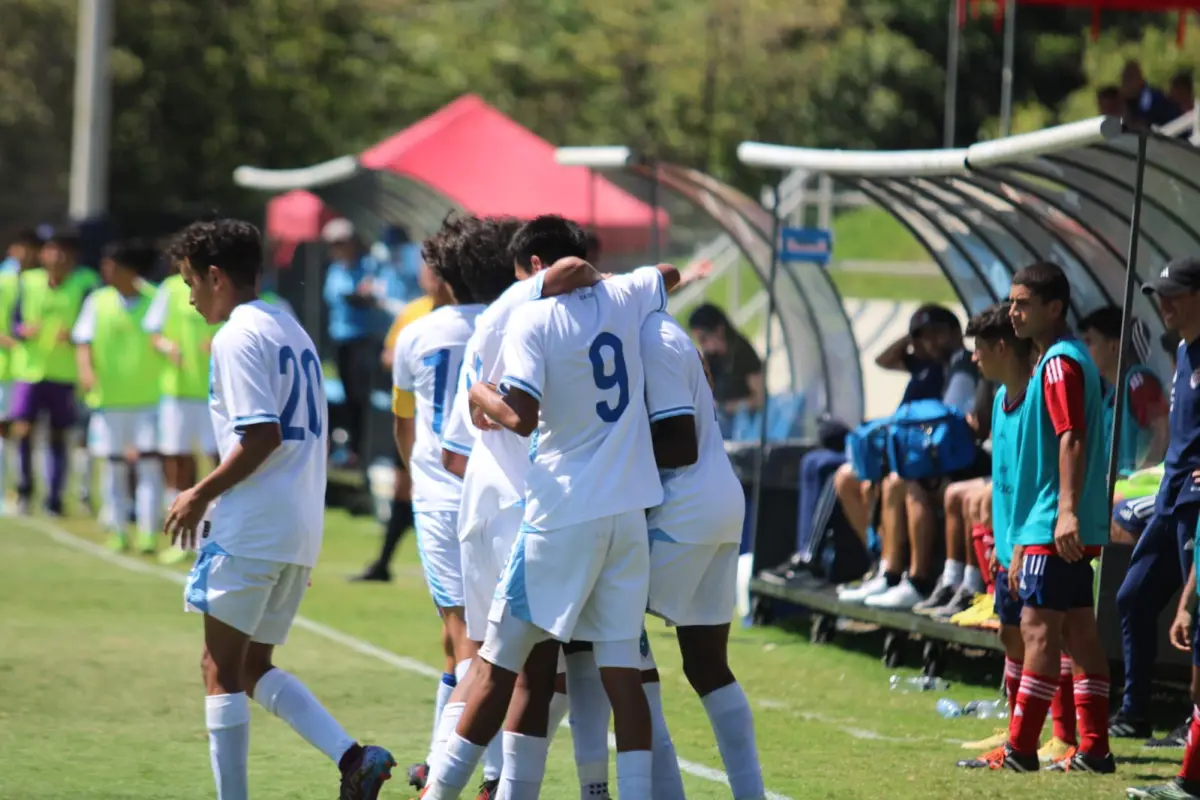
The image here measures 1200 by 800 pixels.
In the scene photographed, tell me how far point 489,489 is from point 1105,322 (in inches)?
175

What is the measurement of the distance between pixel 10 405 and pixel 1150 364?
36.7 ft

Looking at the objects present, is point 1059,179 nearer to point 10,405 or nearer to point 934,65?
point 10,405

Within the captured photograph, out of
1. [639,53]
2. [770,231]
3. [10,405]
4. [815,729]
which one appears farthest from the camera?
[639,53]

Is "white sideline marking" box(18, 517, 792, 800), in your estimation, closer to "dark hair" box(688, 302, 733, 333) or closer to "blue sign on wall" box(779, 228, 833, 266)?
"dark hair" box(688, 302, 733, 333)

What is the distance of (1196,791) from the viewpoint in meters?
7.48

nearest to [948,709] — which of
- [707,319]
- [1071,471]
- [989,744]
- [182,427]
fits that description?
[989,744]

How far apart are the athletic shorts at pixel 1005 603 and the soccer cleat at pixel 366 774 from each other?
2803mm

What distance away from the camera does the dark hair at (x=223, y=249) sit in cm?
714

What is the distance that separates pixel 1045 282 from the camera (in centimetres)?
808

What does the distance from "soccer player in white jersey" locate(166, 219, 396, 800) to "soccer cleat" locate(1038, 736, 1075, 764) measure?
2855 millimetres

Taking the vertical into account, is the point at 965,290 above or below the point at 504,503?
above

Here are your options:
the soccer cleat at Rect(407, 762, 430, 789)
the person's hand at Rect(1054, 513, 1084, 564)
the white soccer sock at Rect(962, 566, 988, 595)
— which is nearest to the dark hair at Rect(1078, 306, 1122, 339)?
the white soccer sock at Rect(962, 566, 988, 595)

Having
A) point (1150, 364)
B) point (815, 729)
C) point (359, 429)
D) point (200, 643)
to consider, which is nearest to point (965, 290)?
point (1150, 364)

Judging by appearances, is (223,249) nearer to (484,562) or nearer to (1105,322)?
(484,562)
